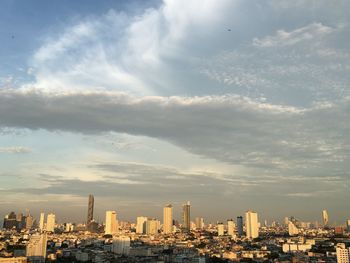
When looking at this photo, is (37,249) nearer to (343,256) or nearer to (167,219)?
(343,256)

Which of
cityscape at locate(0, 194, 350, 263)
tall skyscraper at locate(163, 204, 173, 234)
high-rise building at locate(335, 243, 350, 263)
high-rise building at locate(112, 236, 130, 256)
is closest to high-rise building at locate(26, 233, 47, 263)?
cityscape at locate(0, 194, 350, 263)

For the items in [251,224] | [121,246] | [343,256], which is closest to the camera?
[343,256]

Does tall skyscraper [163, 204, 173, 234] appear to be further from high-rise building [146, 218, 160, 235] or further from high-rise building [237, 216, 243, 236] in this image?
high-rise building [237, 216, 243, 236]

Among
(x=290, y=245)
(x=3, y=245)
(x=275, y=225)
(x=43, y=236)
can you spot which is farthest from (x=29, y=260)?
(x=275, y=225)

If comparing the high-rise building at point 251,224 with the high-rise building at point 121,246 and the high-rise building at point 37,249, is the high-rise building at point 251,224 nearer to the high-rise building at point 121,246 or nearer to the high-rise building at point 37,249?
the high-rise building at point 121,246

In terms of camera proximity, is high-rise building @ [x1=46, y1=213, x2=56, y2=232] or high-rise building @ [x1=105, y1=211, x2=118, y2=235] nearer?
high-rise building @ [x1=105, y1=211, x2=118, y2=235]

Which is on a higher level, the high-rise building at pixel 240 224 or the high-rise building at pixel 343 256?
the high-rise building at pixel 240 224

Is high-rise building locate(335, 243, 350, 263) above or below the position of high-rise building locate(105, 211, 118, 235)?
below

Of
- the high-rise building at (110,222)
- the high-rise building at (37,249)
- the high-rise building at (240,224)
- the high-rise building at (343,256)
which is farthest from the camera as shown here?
the high-rise building at (240,224)

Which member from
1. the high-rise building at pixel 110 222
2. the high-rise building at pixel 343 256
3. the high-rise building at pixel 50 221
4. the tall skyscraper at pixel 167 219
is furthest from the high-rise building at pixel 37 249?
the high-rise building at pixel 50 221

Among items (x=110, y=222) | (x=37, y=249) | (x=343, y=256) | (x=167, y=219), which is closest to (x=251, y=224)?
(x=167, y=219)

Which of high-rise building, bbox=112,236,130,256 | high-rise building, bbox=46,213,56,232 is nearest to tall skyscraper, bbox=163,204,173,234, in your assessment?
high-rise building, bbox=46,213,56,232

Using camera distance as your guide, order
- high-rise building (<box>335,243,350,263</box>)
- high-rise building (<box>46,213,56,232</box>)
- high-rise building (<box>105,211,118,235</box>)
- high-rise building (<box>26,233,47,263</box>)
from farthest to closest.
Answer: high-rise building (<box>46,213,56,232</box>) < high-rise building (<box>105,211,118,235</box>) < high-rise building (<box>26,233,47,263</box>) < high-rise building (<box>335,243,350,263</box>)

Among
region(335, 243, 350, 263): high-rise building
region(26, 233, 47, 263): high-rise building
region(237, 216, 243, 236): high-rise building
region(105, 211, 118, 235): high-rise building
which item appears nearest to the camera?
region(335, 243, 350, 263): high-rise building
